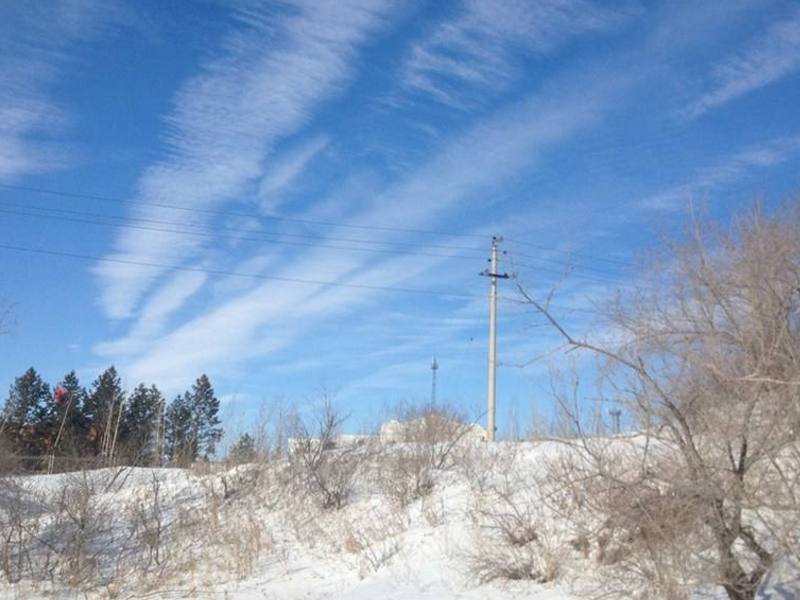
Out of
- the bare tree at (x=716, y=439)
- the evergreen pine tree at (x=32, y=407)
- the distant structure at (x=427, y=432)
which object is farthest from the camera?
the evergreen pine tree at (x=32, y=407)

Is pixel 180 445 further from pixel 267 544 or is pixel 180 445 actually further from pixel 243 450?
pixel 267 544

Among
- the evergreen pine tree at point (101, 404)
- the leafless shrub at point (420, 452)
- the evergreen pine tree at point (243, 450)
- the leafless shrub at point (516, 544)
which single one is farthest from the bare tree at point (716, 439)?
the evergreen pine tree at point (101, 404)

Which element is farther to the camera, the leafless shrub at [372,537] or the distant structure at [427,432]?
the distant structure at [427,432]

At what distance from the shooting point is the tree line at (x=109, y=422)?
77.8 ft

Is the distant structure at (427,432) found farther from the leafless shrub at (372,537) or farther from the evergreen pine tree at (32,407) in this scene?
the evergreen pine tree at (32,407)

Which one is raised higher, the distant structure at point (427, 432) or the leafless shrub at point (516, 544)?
the distant structure at point (427, 432)

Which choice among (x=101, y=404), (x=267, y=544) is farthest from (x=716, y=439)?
(x=101, y=404)

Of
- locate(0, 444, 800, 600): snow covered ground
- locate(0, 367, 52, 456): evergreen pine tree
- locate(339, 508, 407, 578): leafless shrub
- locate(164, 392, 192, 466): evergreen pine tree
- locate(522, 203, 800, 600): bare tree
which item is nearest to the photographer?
locate(522, 203, 800, 600): bare tree

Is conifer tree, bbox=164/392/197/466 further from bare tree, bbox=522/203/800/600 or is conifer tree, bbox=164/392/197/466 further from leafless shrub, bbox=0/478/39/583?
bare tree, bbox=522/203/800/600

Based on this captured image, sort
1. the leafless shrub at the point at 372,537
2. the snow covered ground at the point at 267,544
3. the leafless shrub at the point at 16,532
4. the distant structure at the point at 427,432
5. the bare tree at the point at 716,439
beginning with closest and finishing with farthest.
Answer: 1. the bare tree at the point at 716,439
2. the snow covered ground at the point at 267,544
3. the leafless shrub at the point at 372,537
4. the leafless shrub at the point at 16,532
5. the distant structure at the point at 427,432

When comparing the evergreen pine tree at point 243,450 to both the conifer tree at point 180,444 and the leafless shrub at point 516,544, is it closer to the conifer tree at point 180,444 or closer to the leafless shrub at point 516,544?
the conifer tree at point 180,444

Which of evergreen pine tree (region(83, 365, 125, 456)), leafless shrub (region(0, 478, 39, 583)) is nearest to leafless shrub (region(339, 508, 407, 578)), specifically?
leafless shrub (region(0, 478, 39, 583))

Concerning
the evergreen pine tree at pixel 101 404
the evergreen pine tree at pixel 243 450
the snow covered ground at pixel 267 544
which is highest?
the evergreen pine tree at pixel 101 404

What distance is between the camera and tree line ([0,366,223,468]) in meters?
23.7
